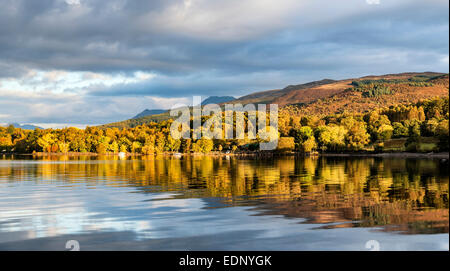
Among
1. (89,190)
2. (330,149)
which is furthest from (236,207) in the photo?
(330,149)

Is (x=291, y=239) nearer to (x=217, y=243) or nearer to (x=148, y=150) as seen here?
(x=217, y=243)

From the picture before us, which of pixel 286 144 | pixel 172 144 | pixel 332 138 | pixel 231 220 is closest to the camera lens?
pixel 231 220

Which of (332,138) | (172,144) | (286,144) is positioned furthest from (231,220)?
(172,144)

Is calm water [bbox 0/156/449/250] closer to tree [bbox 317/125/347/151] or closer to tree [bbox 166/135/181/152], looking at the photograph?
tree [bbox 317/125/347/151]

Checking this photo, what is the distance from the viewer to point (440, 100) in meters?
172

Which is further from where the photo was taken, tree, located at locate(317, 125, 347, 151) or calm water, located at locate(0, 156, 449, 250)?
tree, located at locate(317, 125, 347, 151)

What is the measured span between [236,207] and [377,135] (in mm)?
134735

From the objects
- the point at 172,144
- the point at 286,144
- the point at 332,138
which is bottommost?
the point at 286,144

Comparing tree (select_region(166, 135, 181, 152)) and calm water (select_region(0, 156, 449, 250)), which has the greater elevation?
tree (select_region(166, 135, 181, 152))

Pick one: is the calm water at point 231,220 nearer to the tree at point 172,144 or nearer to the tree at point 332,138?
the tree at point 332,138

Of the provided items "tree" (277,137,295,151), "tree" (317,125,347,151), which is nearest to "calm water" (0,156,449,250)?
"tree" (317,125,347,151)


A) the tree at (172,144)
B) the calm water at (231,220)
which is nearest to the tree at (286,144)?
the tree at (172,144)

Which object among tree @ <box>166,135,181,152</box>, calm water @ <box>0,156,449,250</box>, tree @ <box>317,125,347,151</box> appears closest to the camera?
calm water @ <box>0,156,449,250</box>

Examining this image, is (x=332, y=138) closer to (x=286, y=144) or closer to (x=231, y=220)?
(x=286, y=144)
